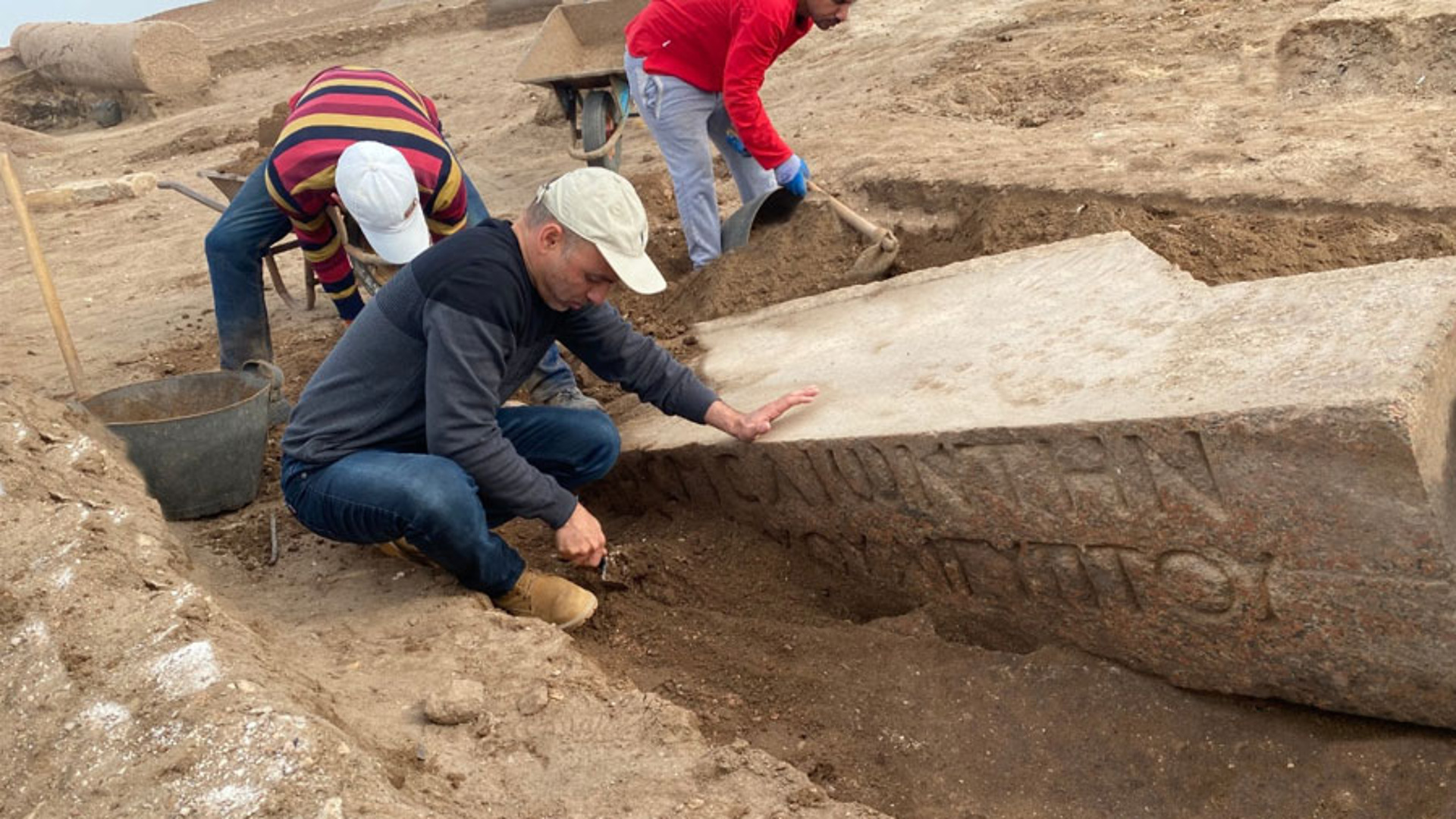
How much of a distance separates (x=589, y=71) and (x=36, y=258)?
10.6 ft

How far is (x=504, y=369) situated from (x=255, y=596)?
3.66ft

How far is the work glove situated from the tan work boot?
6.77 feet

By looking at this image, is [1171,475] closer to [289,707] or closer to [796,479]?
→ [796,479]

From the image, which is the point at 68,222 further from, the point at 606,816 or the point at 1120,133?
the point at 606,816

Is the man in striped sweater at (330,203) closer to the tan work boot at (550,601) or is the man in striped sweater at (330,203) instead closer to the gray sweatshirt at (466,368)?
the gray sweatshirt at (466,368)

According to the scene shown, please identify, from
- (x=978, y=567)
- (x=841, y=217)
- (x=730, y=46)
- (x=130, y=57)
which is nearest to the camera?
(x=978, y=567)

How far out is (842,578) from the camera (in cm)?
356

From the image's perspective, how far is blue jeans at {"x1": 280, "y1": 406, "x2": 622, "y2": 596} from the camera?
3.21 metres

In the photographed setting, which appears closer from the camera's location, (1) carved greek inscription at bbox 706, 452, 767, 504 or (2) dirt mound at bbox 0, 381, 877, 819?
(2) dirt mound at bbox 0, 381, 877, 819

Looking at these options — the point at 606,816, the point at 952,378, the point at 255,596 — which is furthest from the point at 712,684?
the point at 255,596

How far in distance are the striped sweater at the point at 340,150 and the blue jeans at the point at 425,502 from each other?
3.41 ft

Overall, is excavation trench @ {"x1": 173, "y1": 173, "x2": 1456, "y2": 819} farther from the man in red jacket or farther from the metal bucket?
the man in red jacket

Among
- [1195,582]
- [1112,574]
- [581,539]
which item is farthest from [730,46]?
[1195,582]

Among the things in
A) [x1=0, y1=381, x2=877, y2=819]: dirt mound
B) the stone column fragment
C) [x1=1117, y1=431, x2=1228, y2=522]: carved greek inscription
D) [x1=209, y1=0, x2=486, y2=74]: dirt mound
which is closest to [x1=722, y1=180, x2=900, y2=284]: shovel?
[x1=0, y1=381, x2=877, y2=819]: dirt mound
